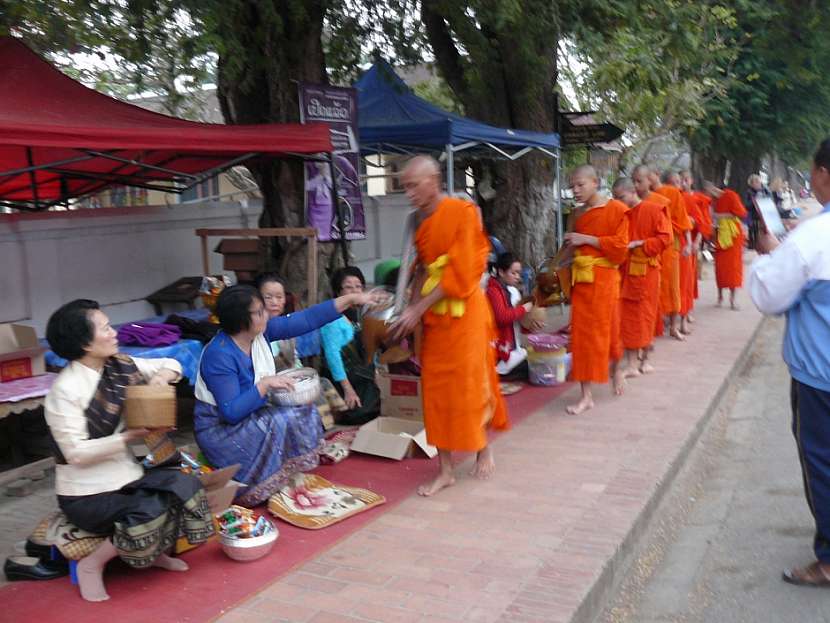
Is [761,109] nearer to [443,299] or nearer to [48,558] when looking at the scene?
[443,299]

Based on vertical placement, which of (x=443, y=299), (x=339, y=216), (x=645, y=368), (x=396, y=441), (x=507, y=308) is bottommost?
(x=645, y=368)

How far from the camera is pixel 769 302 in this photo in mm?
3566

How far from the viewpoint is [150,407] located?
348cm

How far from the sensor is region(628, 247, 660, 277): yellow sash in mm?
7641

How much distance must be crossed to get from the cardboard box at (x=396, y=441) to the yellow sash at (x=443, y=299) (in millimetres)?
1063

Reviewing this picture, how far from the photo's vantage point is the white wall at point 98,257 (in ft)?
21.8

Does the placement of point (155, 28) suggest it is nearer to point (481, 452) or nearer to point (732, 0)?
point (481, 452)

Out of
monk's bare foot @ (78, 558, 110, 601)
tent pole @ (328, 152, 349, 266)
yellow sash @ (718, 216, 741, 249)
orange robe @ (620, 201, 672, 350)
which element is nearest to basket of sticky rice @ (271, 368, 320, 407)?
monk's bare foot @ (78, 558, 110, 601)

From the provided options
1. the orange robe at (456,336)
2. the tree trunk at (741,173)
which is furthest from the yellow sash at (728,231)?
the tree trunk at (741,173)

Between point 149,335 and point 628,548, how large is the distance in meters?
3.44

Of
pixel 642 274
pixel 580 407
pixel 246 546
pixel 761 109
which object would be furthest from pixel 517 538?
pixel 761 109

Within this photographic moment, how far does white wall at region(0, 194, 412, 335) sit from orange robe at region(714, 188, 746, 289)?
21.3 feet

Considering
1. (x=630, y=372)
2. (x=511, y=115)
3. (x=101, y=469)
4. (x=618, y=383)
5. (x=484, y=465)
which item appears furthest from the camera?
(x=511, y=115)

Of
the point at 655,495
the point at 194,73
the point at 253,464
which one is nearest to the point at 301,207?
the point at 194,73
